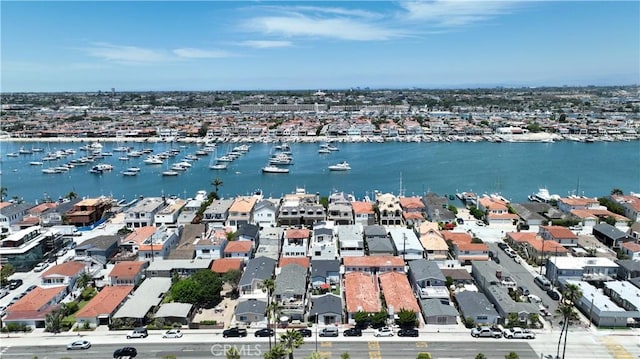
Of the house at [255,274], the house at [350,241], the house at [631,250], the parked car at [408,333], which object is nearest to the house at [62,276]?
the house at [255,274]

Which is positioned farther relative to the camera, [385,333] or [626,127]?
[626,127]

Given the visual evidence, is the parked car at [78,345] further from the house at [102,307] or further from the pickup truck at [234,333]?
the pickup truck at [234,333]

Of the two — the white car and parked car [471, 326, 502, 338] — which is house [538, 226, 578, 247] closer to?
parked car [471, 326, 502, 338]

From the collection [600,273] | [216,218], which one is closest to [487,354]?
[600,273]

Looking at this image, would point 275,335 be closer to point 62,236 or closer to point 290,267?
point 290,267

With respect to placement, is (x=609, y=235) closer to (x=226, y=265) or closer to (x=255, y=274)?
(x=255, y=274)

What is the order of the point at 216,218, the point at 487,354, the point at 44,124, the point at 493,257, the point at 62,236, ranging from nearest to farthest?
1. the point at 487,354
2. the point at 493,257
3. the point at 62,236
4. the point at 216,218
5. the point at 44,124

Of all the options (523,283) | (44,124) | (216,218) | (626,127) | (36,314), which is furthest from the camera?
(44,124)

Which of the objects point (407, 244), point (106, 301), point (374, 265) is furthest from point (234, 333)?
point (407, 244)
